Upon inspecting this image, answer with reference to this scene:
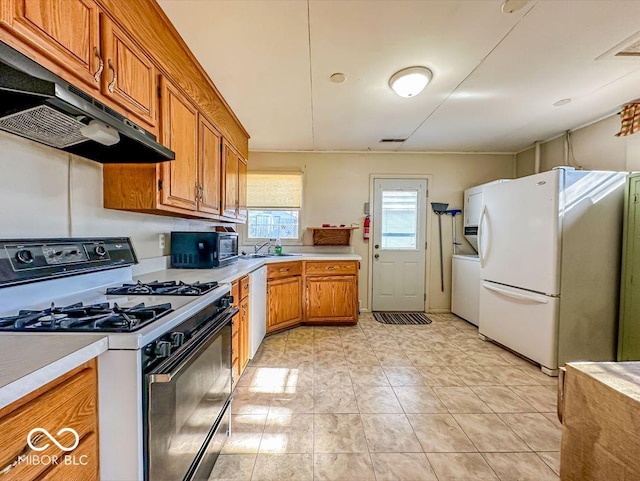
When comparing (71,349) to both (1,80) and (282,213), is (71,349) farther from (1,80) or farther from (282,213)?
(282,213)

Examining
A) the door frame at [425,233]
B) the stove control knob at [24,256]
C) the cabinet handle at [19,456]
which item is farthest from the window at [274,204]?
the cabinet handle at [19,456]

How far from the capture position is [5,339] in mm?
762

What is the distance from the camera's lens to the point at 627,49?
196 cm

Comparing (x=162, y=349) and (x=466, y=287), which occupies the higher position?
(x=162, y=349)

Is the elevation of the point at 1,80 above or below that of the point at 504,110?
below

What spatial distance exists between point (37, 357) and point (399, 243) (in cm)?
416

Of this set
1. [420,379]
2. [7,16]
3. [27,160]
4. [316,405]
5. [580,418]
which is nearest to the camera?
[7,16]

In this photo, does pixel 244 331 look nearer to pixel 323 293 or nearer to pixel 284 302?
pixel 284 302

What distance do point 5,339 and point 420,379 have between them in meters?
2.50

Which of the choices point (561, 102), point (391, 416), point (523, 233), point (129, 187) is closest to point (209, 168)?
point (129, 187)

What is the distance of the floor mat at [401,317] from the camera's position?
155 inches

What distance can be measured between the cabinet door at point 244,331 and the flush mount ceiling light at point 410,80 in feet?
7.02

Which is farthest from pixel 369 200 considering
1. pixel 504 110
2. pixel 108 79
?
pixel 108 79

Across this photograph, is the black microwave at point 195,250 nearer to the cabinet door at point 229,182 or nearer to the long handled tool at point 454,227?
the cabinet door at point 229,182
